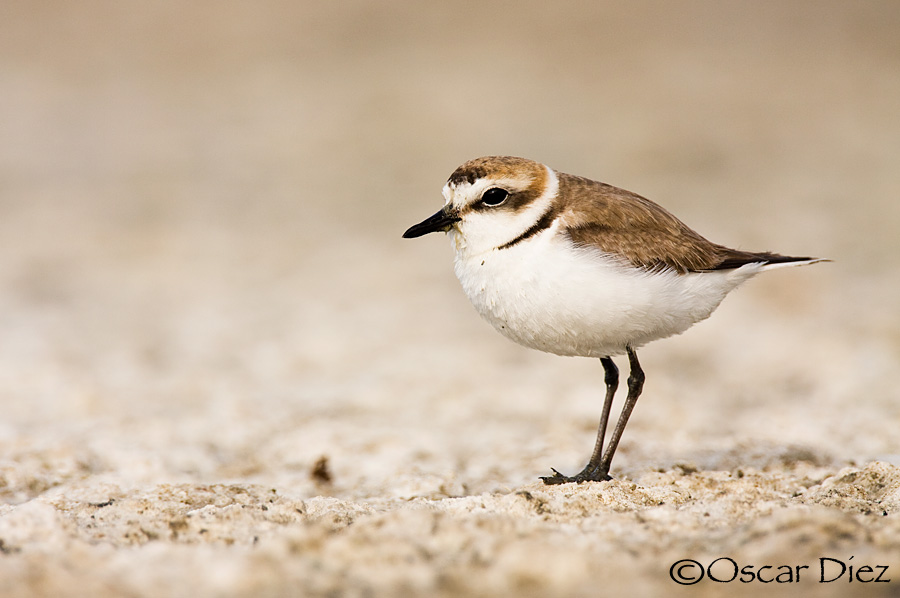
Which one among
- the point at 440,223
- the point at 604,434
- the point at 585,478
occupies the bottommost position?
the point at 585,478

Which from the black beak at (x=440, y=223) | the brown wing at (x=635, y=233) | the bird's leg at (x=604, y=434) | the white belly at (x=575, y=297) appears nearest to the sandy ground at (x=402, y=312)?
the bird's leg at (x=604, y=434)

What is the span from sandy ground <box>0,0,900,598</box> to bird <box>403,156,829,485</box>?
0.72m

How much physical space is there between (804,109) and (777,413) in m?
10.3

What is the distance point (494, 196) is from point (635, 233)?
0.69 metres

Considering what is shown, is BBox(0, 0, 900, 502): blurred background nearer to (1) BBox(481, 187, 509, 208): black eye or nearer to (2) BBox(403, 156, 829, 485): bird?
(2) BBox(403, 156, 829, 485): bird

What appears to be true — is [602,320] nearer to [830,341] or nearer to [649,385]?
[649,385]

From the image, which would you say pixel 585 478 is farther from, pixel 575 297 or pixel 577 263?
pixel 577 263

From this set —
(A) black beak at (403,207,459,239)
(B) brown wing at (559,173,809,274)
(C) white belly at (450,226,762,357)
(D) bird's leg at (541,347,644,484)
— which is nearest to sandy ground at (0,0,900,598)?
(D) bird's leg at (541,347,644,484)

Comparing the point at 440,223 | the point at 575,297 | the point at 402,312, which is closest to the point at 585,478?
the point at 575,297

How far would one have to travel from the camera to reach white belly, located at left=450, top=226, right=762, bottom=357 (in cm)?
387

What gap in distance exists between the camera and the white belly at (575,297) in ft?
12.7

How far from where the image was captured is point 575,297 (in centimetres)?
385

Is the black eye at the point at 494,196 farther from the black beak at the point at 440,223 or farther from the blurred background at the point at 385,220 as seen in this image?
the blurred background at the point at 385,220

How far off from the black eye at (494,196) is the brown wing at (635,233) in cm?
28
